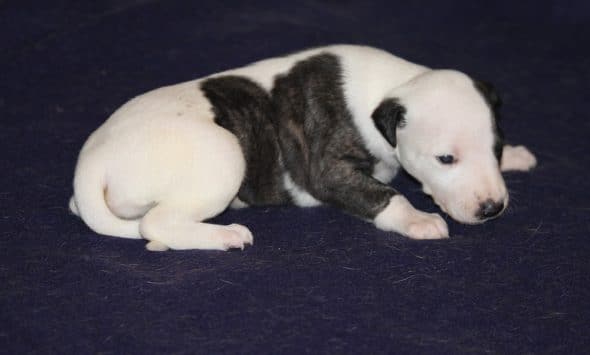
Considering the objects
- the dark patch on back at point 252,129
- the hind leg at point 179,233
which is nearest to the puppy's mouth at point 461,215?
the dark patch on back at point 252,129

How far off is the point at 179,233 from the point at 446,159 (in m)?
1.46

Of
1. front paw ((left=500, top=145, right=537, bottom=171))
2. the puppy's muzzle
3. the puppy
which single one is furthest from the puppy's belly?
front paw ((left=500, top=145, right=537, bottom=171))

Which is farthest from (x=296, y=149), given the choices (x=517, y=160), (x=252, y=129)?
(x=517, y=160)

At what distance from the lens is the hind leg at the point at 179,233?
4473mm

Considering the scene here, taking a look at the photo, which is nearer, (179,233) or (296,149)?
(179,233)

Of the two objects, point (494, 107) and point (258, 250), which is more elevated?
point (494, 107)

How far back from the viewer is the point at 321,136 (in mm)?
5145

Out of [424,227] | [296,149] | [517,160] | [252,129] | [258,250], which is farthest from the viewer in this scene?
[517,160]

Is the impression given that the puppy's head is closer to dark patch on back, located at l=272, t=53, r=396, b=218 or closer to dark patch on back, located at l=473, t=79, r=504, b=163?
dark patch on back, located at l=473, t=79, r=504, b=163

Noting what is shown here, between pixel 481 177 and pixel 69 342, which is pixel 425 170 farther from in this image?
pixel 69 342

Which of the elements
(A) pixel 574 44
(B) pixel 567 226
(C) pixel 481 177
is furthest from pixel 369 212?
(A) pixel 574 44

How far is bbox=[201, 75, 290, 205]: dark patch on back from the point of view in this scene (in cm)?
498

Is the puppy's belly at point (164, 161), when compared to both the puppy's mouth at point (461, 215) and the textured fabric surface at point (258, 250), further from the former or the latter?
the puppy's mouth at point (461, 215)

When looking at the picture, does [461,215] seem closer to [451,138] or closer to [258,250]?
[451,138]
